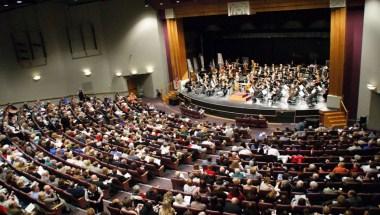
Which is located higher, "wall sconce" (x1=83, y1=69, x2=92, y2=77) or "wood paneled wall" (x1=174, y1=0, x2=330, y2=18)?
"wood paneled wall" (x1=174, y1=0, x2=330, y2=18)

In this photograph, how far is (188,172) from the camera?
9.91 meters

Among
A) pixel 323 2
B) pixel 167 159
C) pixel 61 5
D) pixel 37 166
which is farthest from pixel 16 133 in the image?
pixel 323 2

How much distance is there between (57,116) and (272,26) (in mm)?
12142

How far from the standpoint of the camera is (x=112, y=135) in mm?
13906

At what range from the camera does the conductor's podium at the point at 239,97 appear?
17938mm

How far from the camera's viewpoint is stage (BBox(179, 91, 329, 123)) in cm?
1566

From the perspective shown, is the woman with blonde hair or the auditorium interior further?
the auditorium interior

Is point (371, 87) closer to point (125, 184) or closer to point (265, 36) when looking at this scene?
point (265, 36)

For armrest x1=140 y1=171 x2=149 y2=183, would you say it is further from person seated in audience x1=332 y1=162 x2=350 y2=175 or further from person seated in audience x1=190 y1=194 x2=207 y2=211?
person seated in audience x1=332 y1=162 x2=350 y2=175

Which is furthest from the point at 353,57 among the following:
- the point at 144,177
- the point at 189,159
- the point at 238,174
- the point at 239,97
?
the point at 144,177

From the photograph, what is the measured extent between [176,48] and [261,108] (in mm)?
6948

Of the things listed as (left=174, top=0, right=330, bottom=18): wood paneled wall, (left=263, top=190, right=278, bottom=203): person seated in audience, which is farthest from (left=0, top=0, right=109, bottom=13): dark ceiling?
(left=263, top=190, right=278, bottom=203): person seated in audience

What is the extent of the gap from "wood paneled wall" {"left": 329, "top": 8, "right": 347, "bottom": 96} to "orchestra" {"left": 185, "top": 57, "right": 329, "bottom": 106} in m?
0.87

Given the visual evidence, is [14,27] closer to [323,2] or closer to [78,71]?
[78,71]
